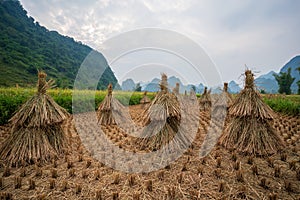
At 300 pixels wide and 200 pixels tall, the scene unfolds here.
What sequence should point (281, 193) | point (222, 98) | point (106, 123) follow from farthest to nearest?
point (222, 98) → point (106, 123) → point (281, 193)

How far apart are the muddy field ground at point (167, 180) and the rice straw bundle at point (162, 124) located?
0.65 metres

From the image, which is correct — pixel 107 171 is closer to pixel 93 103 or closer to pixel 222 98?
pixel 222 98

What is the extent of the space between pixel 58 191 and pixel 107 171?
94cm

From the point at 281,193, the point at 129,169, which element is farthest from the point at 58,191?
the point at 281,193

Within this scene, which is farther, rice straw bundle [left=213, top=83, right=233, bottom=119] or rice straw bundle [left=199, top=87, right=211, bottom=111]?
rice straw bundle [left=199, top=87, right=211, bottom=111]

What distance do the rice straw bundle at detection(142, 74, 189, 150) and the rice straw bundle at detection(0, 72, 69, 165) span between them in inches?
86.5

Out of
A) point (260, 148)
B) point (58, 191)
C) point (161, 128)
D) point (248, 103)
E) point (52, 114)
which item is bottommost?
point (58, 191)

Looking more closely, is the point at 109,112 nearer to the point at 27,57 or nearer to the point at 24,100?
the point at 24,100

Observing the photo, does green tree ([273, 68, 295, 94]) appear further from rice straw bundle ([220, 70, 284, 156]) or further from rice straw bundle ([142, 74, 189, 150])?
rice straw bundle ([142, 74, 189, 150])

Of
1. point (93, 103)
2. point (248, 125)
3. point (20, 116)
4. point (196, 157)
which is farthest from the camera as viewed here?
point (93, 103)

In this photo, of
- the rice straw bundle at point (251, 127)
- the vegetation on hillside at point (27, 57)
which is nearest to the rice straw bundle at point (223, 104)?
the rice straw bundle at point (251, 127)

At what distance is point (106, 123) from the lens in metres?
Answer: 8.14

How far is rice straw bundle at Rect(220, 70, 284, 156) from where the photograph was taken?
4203 millimetres

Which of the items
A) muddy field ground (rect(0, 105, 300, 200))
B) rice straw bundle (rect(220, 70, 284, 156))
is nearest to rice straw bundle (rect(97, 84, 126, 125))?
muddy field ground (rect(0, 105, 300, 200))
